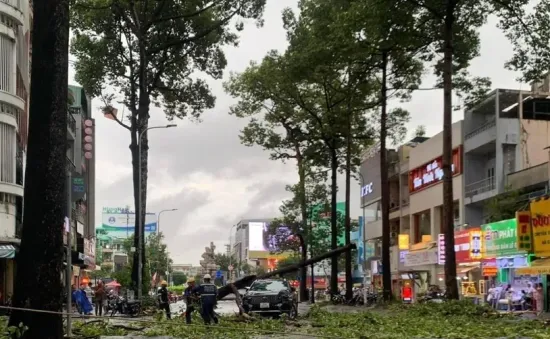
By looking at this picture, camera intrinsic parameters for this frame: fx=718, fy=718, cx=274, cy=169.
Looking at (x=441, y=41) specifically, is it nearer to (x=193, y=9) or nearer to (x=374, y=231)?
(x=193, y=9)

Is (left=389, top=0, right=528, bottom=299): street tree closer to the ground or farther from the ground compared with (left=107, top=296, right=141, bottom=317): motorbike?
farther from the ground

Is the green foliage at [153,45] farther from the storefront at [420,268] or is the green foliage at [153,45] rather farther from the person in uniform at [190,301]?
the storefront at [420,268]

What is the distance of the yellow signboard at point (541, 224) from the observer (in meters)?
21.6

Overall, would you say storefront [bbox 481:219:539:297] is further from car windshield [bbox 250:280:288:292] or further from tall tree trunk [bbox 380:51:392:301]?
car windshield [bbox 250:280:288:292]

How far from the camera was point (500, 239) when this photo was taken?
37.6m

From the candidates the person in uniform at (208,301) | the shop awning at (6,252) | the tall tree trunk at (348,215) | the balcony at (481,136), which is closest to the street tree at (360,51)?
the tall tree trunk at (348,215)

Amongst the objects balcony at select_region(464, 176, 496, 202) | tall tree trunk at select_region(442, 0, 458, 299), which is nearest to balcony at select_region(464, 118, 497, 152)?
balcony at select_region(464, 176, 496, 202)

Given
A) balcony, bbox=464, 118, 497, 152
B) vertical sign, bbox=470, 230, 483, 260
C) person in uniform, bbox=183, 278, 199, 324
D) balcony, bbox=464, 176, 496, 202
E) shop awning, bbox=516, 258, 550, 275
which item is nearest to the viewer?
person in uniform, bbox=183, 278, 199, 324

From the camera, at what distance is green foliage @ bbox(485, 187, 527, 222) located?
38.5 meters

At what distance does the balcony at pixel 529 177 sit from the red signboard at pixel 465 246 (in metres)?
3.34

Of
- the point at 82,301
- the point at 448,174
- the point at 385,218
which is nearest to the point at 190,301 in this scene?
the point at 82,301

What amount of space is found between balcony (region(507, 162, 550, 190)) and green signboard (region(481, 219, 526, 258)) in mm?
3031

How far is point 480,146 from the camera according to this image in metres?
44.7

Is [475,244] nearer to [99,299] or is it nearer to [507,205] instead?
[507,205]
